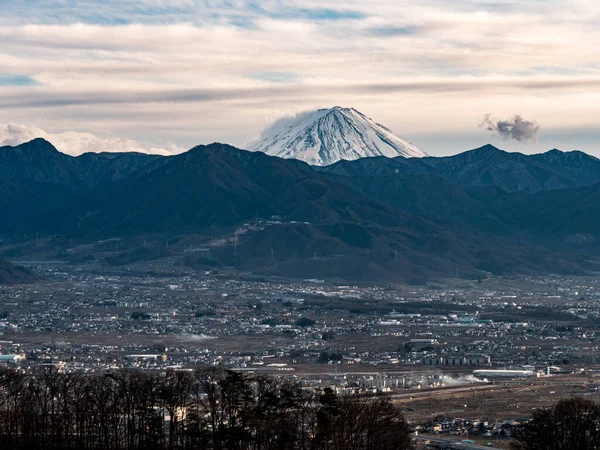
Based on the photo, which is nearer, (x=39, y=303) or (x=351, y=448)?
(x=351, y=448)

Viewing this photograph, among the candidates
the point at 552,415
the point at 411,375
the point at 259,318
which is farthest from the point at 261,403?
the point at 259,318

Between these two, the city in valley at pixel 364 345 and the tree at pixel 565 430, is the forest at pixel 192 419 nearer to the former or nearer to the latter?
the tree at pixel 565 430

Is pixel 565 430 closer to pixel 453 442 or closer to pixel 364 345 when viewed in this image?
pixel 453 442

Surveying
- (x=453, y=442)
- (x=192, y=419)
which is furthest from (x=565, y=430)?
(x=192, y=419)

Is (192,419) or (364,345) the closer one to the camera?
(192,419)

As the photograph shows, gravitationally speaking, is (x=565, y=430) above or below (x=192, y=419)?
below

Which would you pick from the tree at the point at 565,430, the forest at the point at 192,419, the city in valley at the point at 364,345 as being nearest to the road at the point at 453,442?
the city in valley at the point at 364,345

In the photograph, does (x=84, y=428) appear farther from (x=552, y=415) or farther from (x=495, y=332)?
(x=495, y=332)

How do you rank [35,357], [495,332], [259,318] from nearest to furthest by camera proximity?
[35,357], [495,332], [259,318]
